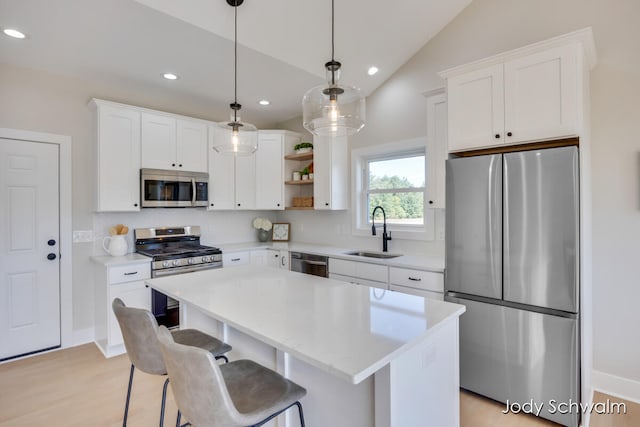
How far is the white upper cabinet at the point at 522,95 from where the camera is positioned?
2.09 metres

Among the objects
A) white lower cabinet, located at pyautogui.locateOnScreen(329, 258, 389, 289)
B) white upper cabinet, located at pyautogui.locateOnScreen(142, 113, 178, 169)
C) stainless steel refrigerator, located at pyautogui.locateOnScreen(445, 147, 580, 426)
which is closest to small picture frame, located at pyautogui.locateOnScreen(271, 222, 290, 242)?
A: white lower cabinet, located at pyautogui.locateOnScreen(329, 258, 389, 289)

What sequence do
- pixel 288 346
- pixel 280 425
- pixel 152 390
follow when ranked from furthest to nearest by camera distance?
pixel 152 390 → pixel 280 425 → pixel 288 346

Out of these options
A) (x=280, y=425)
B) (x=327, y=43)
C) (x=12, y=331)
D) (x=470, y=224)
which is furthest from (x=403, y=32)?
(x=12, y=331)

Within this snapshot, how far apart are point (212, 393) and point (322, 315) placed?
0.60 m

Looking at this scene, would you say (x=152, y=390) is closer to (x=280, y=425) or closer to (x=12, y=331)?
(x=280, y=425)

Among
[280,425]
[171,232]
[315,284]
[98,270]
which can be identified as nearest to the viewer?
[280,425]

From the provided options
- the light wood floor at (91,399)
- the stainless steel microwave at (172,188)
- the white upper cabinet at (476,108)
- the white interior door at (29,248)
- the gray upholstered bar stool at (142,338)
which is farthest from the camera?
the stainless steel microwave at (172,188)

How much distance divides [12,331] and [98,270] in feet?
2.87

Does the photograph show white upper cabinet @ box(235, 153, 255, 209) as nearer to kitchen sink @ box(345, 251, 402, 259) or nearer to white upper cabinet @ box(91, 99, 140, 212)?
white upper cabinet @ box(91, 99, 140, 212)

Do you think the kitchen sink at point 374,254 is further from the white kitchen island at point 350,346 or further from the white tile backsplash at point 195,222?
the white tile backsplash at point 195,222

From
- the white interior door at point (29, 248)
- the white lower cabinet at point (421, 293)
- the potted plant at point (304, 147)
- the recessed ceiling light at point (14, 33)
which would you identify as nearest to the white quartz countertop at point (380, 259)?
the white lower cabinet at point (421, 293)

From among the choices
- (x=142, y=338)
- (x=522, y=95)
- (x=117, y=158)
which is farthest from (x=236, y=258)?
(x=522, y=95)

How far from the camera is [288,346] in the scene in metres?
1.24

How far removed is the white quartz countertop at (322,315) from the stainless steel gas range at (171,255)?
1.21 meters
